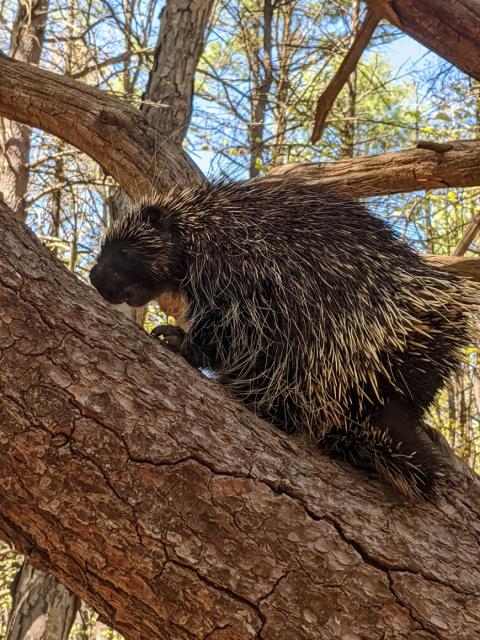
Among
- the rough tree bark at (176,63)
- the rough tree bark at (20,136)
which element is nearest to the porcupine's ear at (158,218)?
the rough tree bark at (176,63)

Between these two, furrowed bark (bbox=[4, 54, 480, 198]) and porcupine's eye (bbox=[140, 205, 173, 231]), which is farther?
furrowed bark (bbox=[4, 54, 480, 198])

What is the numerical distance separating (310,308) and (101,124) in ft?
5.40

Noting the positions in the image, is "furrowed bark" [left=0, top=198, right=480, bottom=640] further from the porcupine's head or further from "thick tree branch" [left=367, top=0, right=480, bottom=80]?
"thick tree branch" [left=367, top=0, right=480, bottom=80]

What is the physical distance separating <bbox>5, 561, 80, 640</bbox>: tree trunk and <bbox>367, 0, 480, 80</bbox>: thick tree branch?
14.4 ft

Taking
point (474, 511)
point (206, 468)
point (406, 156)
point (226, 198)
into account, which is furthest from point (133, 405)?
point (406, 156)

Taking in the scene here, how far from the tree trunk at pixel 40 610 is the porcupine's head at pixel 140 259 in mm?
3091

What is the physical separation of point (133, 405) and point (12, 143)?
4989 millimetres

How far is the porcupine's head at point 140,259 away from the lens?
2.72 metres

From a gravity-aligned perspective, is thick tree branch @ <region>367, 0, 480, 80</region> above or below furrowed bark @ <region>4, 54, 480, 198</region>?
above

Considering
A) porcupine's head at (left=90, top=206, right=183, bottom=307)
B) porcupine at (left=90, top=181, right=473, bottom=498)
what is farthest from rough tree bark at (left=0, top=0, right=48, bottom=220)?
porcupine at (left=90, top=181, right=473, bottom=498)

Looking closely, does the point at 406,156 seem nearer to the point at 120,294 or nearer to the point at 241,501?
the point at 120,294

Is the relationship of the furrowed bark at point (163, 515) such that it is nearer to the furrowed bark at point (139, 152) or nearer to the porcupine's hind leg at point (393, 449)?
the porcupine's hind leg at point (393, 449)

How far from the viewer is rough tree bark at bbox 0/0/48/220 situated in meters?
5.81

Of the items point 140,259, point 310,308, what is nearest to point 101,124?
point 140,259
